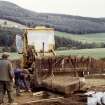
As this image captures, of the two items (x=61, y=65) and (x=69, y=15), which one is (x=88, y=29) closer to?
(x=69, y=15)

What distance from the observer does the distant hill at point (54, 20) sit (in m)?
35.9

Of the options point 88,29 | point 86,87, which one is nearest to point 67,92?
point 86,87

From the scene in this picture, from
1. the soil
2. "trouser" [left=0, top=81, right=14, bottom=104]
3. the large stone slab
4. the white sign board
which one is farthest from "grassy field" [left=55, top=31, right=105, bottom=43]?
"trouser" [left=0, top=81, right=14, bottom=104]

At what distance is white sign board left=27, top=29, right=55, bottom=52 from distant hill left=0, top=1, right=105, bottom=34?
1280cm

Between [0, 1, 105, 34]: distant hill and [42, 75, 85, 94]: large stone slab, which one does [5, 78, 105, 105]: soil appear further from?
[0, 1, 105, 34]: distant hill

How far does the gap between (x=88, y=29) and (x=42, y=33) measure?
15336 millimetres

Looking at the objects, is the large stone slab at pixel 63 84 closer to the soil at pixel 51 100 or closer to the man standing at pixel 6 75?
the soil at pixel 51 100

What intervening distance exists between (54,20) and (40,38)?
16604mm

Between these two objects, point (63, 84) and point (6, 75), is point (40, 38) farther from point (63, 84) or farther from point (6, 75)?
point (6, 75)

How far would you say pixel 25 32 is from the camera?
21.0 meters

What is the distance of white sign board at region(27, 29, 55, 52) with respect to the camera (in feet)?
69.3

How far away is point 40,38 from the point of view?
21.4 m

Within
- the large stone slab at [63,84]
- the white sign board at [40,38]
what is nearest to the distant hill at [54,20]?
the white sign board at [40,38]

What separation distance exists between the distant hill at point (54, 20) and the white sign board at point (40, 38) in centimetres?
1280
